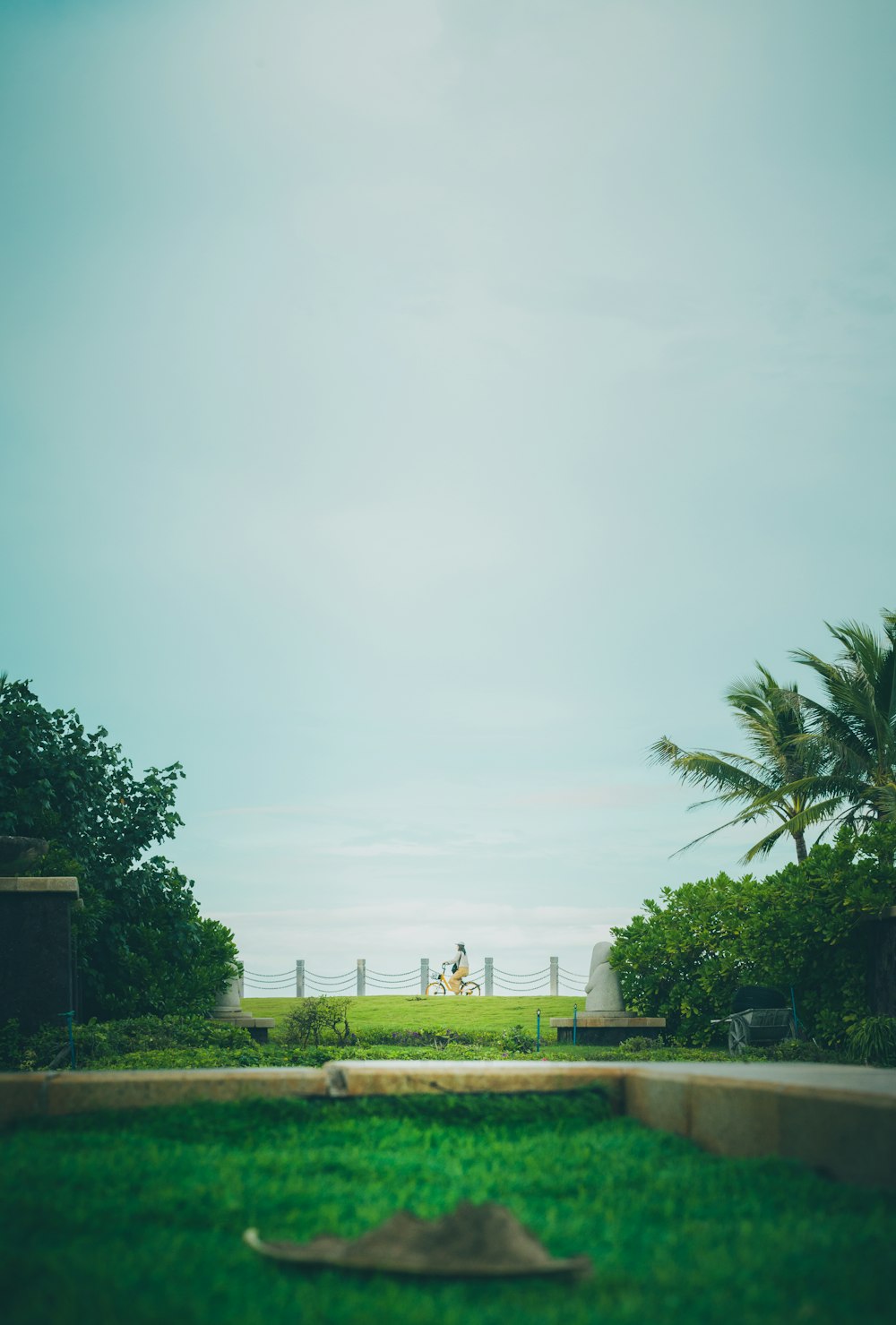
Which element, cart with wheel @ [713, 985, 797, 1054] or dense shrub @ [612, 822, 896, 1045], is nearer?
cart with wheel @ [713, 985, 797, 1054]

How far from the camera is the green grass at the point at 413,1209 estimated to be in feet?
8.68

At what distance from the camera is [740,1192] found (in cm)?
372

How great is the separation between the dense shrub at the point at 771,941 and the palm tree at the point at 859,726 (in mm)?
5851

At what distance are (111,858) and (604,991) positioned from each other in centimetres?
715

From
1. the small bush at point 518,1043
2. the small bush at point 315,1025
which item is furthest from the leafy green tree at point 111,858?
the small bush at point 518,1043

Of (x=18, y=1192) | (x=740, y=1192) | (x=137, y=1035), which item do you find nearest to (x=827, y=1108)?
(x=740, y=1192)

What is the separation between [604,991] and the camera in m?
14.8

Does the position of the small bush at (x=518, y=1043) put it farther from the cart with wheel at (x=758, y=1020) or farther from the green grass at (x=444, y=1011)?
the cart with wheel at (x=758, y=1020)

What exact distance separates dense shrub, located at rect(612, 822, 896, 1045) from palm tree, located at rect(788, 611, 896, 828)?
5851 mm

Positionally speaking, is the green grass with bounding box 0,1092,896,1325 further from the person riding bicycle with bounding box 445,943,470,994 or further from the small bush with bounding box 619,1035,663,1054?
the person riding bicycle with bounding box 445,943,470,994

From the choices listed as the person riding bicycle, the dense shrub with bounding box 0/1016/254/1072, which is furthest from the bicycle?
the dense shrub with bounding box 0/1016/254/1072

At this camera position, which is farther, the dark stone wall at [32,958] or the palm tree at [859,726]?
the palm tree at [859,726]

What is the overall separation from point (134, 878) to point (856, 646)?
13167mm

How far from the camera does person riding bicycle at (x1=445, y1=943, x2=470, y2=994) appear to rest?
24.3 meters
